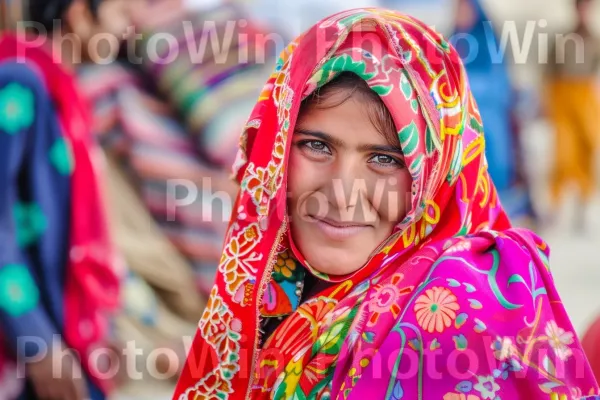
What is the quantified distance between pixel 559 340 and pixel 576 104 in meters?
4.94

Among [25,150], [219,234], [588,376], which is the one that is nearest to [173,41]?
[219,234]

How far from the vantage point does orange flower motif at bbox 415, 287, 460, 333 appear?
1096 mm

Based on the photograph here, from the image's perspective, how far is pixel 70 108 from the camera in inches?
81.4

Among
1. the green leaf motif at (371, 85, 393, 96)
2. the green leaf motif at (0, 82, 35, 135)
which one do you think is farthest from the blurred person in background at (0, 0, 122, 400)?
the green leaf motif at (371, 85, 393, 96)

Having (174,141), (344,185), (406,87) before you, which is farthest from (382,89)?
(174,141)

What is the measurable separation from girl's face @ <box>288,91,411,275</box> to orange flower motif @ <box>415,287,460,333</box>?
15 cm

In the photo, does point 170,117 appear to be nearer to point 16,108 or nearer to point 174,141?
point 174,141

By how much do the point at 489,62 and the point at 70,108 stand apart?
2.54 metres

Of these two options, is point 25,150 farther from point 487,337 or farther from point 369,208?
point 487,337

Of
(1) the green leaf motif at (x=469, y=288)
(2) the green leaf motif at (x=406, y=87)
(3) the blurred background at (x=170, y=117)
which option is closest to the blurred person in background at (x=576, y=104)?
(3) the blurred background at (x=170, y=117)

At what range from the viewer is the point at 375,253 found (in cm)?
124

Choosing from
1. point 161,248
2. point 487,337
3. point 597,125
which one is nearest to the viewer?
point 487,337

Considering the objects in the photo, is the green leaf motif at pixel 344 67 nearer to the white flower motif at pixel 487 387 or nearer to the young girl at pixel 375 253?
the young girl at pixel 375 253

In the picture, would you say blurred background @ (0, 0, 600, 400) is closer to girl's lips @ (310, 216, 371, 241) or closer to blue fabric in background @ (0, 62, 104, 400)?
blue fabric in background @ (0, 62, 104, 400)
